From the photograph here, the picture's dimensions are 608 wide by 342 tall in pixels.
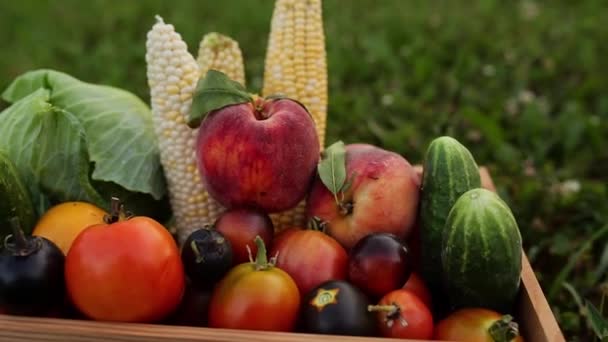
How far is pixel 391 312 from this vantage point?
1.44 meters

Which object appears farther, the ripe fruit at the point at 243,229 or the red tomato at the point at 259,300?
the ripe fruit at the point at 243,229

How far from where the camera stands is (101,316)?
144cm

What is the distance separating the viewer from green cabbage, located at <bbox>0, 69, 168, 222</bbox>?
6.09ft

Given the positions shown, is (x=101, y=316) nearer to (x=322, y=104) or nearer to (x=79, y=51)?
(x=322, y=104)

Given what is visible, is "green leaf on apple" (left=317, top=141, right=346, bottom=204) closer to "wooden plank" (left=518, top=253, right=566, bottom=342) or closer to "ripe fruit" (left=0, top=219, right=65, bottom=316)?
"wooden plank" (left=518, top=253, right=566, bottom=342)

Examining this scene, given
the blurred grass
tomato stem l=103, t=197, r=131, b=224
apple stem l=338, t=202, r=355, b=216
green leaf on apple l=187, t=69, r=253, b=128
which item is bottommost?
the blurred grass

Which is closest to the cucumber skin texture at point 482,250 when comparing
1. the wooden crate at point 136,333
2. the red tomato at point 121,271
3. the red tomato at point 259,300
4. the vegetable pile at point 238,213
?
the vegetable pile at point 238,213

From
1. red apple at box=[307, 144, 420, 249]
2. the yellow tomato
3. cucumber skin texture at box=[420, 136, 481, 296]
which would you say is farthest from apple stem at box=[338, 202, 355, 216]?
the yellow tomato

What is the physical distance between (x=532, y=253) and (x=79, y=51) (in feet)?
8.65

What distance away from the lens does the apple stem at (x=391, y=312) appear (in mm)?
1437

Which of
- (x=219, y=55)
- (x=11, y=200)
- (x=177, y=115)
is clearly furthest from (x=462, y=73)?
(x=11, y=200)

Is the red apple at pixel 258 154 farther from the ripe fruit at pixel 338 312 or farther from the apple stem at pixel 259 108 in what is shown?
the ripe fruit at pixel 338 312

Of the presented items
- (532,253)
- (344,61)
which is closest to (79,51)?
(344,61)

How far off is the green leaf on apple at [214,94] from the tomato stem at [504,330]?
0.68 meters
